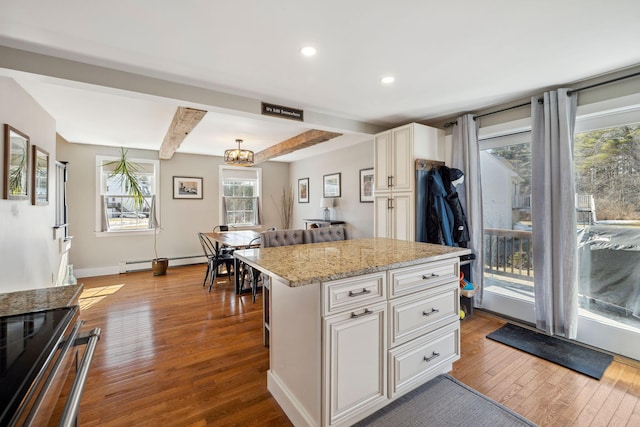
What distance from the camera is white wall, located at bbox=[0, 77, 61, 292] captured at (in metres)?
2.19

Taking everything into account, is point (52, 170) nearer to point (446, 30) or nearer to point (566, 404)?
point (446, 30)

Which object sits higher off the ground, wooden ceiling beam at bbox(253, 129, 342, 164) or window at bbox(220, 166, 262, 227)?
wooden ceiling beam at bbox(253, 129, 342, 164)

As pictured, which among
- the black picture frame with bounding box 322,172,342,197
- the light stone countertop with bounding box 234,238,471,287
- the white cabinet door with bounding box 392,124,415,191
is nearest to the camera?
the light stone countertop with bounding box 234,238,471,287

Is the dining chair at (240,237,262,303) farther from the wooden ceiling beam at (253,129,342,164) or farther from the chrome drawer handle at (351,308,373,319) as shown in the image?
the chrome drawer handle at (351,308,373,319)

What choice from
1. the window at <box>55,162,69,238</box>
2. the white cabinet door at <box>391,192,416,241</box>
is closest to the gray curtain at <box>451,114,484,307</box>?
the white cabinet door at <box>391,192,416,241</box>

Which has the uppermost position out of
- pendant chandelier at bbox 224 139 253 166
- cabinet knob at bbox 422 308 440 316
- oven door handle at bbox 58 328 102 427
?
pendant chandelier at bbox 224 139 253 166

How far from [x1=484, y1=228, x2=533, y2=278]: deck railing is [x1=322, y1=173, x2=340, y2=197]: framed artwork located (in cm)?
284

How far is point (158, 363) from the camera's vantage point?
2303 mm

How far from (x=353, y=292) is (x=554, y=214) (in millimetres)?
2312

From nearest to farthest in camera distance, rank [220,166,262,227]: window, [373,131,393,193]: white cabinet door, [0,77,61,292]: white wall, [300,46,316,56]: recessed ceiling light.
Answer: [300,46,316,56]: recessed ceiling light, [0,77,61,292]: white wall, [373,131,393,193]: white cabinet door, [220,166,262,227]: window

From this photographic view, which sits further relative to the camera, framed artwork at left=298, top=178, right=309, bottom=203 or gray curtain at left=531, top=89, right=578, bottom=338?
framed artwork at left=298, top=178, right=309, bottom=203

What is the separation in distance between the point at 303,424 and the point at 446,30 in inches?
99.6

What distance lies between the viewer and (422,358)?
1.86 metres

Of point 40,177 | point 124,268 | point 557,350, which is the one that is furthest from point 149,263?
point 557,350
